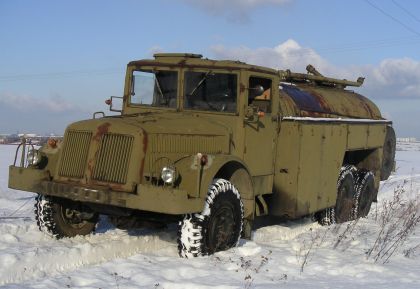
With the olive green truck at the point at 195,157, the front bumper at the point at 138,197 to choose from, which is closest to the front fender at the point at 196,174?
the olive green truck at the point at 195,157

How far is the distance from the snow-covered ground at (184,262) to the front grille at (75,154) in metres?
0.81

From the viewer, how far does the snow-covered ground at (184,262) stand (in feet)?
16.9

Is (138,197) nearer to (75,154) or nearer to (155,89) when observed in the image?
(75,154)

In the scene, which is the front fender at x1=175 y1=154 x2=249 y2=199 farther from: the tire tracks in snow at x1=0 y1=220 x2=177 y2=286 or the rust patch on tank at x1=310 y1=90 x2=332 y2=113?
the rust patch on tank at x1=310 y1=90 x2=332 y2=113

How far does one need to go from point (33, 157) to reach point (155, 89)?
5.96ft

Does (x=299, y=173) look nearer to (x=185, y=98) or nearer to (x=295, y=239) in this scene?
(x=295, y=239)

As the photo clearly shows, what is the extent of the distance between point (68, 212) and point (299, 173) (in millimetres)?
3224

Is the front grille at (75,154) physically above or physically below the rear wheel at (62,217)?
above

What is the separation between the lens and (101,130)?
19.9 feet

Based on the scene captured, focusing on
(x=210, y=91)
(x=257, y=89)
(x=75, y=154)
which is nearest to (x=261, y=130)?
(x=257, y=89)

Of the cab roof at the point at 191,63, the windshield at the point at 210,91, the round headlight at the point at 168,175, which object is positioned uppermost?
the cab roof at the point at 191,63

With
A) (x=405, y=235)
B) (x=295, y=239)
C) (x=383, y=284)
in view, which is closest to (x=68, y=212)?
(x=295, y=239)

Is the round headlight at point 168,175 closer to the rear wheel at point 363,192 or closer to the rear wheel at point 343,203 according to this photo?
the rear wheel at point 343,203

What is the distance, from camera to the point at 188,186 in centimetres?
589
